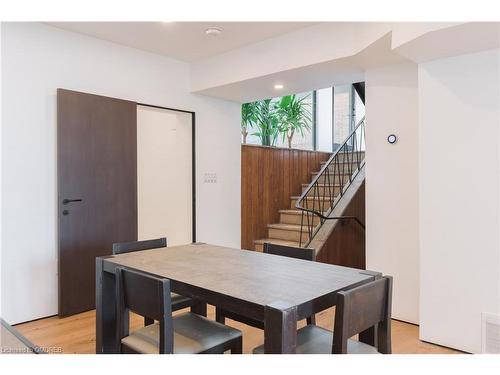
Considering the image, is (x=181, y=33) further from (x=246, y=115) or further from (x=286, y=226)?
(x=286, y=226)

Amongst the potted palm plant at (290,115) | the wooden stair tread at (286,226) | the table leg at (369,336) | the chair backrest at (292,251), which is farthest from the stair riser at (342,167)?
the table leg at (369,336)

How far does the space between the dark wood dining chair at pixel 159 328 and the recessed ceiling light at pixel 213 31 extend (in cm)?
252

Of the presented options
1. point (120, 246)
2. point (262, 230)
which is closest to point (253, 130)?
point (262, 230)

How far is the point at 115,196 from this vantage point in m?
3.84

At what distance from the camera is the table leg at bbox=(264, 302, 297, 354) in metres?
1.44

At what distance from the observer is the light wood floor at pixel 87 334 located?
2.84 m

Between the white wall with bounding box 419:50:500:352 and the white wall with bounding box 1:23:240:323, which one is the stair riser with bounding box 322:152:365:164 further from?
the white wall with bounding box 1:23:240:323

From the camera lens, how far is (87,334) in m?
3.10

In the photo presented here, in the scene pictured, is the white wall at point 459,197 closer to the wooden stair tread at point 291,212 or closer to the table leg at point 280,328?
the table leg at point 280,328

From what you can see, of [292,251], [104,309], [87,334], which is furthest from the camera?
[87,334]

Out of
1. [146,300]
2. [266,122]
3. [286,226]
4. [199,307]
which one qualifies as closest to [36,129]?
[199,307]

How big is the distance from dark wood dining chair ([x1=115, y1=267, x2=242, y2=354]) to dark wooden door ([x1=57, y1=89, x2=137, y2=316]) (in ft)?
5.98

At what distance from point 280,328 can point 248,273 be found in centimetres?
64
